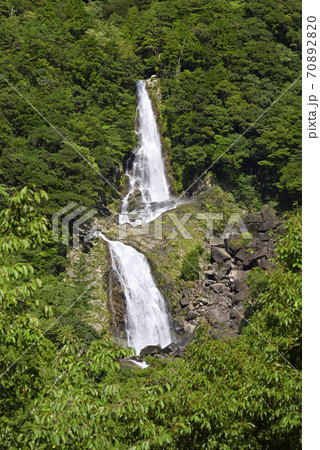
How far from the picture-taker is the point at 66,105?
3194 centimetres

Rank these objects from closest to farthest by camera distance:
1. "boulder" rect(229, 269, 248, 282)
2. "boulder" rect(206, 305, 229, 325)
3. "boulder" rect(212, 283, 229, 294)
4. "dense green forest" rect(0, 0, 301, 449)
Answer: "dense green forest" rect(0, 0, 301, 449)
"boulder" rect(206, 305, 229, 325)
"boulder" rect(212, 283, 229, 294)
"boulder" rect(229, 269, 248, 282)

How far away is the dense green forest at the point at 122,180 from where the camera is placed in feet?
18.6

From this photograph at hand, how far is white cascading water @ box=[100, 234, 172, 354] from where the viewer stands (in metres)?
25.1

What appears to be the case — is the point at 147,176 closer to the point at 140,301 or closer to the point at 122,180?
the point at 122,180

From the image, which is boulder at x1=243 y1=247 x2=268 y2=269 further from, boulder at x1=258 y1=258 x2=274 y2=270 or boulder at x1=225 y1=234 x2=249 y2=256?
boulder at x1=225 y1=234 x2=249 y2=256

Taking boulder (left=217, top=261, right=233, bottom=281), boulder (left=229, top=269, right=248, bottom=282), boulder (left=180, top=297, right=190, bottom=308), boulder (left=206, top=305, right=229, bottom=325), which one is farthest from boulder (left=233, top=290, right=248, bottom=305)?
boulder (left=180, top=297, right=190, bottom=308)

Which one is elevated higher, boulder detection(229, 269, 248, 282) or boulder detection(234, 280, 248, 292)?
boulder detection(229, 269, 248, 282)

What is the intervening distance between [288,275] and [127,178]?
94.6 feet

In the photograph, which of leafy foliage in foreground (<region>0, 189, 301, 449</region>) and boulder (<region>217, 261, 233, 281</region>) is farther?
boulder (<region>217, 261, 233, 281</region>)

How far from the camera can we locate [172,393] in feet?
20.9

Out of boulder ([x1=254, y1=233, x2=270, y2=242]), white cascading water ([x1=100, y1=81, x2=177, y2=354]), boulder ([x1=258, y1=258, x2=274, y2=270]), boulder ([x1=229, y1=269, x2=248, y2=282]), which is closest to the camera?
white cascading water ([x1=100, y1=81, x2=177, y2=354])

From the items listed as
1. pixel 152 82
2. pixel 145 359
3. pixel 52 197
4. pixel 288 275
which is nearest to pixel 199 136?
pixel 152 82
